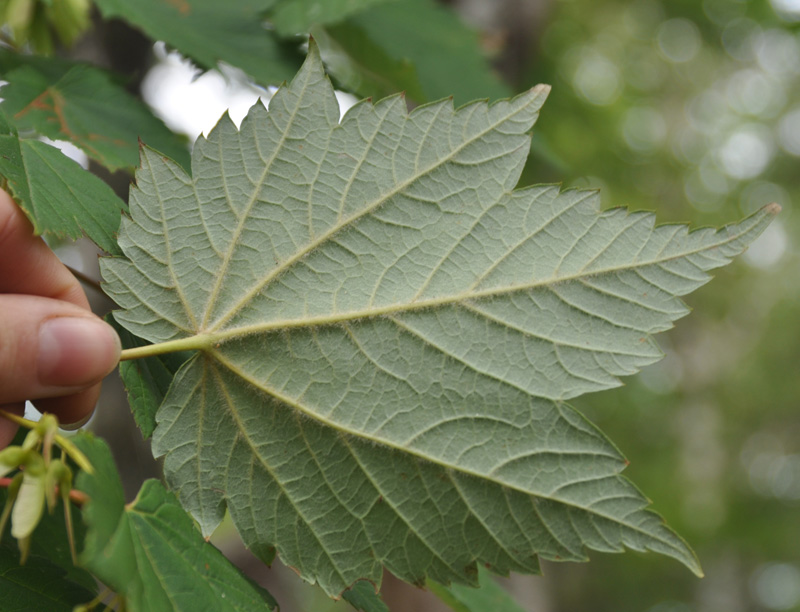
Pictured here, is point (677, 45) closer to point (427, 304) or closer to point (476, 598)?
point (476, 598)

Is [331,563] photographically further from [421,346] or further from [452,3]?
[452,3]

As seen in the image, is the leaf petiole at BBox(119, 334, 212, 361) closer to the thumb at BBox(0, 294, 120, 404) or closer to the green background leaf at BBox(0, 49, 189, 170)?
the thumb at BBox(0, 294, 120, 404)

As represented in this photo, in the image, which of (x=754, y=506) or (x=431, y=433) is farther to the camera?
(x=754, y=506)

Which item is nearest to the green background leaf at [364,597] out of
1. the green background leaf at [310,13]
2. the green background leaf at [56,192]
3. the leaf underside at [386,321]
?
the leaf underside at [386,321]

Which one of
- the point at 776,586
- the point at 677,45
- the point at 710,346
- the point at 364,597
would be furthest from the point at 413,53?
the point at 776,586

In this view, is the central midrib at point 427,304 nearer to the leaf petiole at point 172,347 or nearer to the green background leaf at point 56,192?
the leaf petiole at point 172,347

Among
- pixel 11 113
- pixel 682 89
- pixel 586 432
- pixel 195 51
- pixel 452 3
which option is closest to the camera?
pixel 586 432

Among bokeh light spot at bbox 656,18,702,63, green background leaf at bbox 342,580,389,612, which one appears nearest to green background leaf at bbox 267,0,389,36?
green background leaf at bbox 342,580,389,612

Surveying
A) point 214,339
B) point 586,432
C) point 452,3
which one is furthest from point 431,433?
point 452,3
